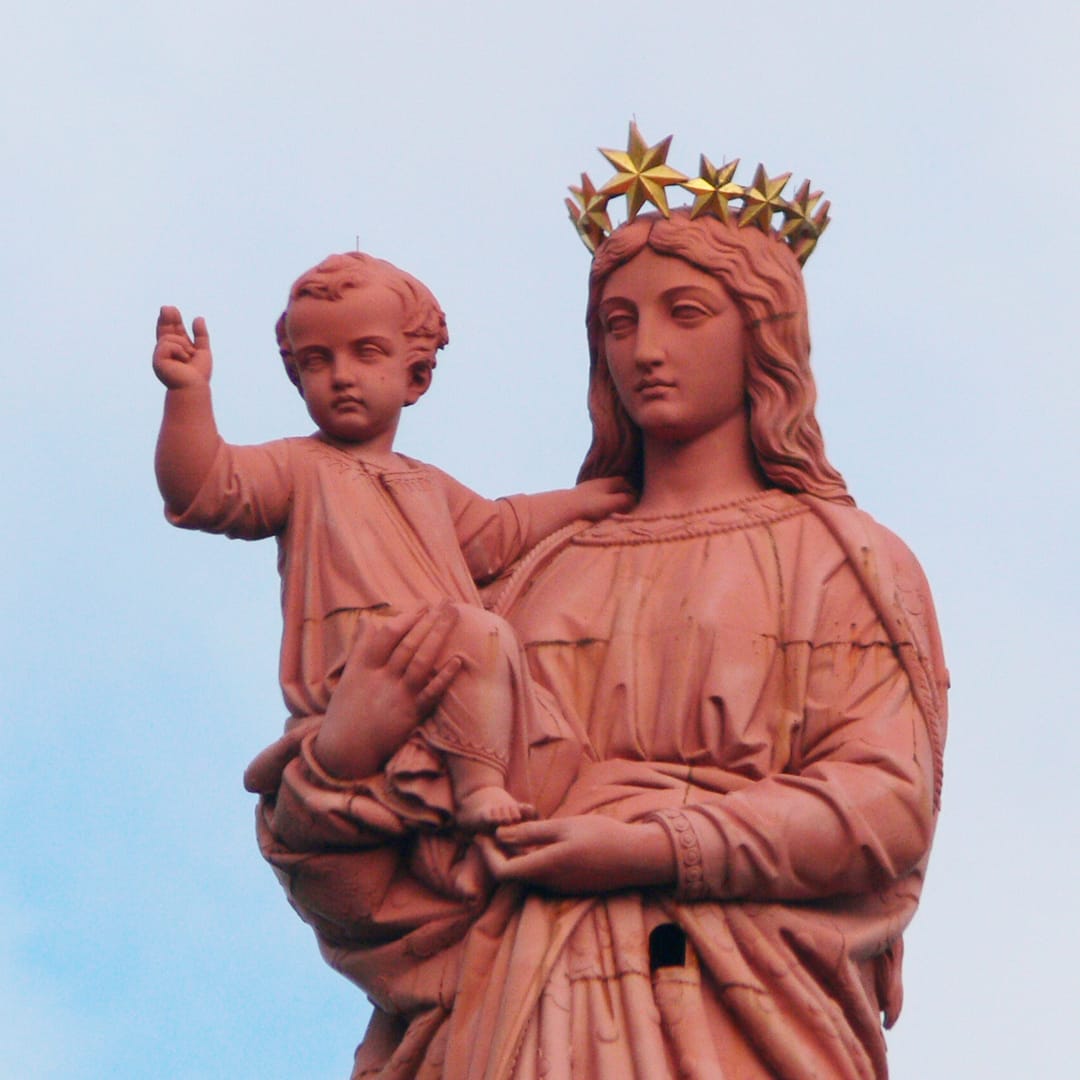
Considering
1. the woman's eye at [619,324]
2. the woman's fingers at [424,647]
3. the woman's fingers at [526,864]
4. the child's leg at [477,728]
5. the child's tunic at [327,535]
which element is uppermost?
the woman's eye at [619,324]

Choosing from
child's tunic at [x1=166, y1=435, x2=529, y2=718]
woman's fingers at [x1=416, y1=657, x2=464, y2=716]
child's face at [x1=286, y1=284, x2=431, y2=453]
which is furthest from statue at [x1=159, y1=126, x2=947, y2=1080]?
child's face at [x1=286, y1=284, x2=431, y2=453]

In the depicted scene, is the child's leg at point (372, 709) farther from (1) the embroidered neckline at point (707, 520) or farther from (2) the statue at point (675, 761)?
(1) the embroidered neckline at point (707, 520)

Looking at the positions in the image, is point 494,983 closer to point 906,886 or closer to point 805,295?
point 906,886

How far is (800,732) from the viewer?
16.4m

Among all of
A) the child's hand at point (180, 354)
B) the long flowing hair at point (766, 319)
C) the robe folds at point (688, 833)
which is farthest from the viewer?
the long flowing hair at point (766, 319)

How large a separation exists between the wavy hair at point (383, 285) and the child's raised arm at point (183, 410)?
51cm

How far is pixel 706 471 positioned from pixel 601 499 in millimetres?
475

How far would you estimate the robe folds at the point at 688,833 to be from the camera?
618 inches

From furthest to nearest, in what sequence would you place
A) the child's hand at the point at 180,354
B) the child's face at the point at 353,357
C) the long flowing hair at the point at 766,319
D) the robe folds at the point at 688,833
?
1. the long flowing hair at the point at 766,319
2. the child's face at the point at 353,357
3. the child's hand at the point at 180,354
4. the robe folds at the point at 688,833

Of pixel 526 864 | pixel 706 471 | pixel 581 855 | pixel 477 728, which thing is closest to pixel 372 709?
pixel 477 728

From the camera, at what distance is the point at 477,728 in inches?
622

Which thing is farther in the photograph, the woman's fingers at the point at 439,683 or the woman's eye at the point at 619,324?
the woman's eye at the point at 619,324

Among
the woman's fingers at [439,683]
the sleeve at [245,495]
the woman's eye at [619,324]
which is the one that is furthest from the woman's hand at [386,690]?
the woman's eye at [619,324]

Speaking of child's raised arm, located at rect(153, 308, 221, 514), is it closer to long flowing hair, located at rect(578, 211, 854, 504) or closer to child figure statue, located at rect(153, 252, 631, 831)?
child figure statue, located at rect(153, 252, 631, 831)
